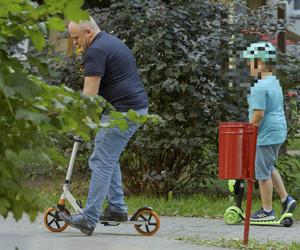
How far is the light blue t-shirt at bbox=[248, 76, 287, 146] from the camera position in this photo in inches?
310

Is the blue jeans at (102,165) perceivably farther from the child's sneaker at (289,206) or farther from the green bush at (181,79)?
the green bush at (181,79)

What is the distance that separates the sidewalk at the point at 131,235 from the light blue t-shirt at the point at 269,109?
2.76 feet

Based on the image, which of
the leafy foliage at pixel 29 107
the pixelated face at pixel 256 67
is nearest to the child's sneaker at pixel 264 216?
the pixelated face at pixel 256 67

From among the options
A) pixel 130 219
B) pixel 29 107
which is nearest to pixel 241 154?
pixel 130 219

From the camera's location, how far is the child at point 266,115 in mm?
7887

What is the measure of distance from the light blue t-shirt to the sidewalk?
84 cm

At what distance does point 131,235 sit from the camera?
741cm

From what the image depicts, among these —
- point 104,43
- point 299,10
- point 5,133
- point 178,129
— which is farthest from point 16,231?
point 299,10

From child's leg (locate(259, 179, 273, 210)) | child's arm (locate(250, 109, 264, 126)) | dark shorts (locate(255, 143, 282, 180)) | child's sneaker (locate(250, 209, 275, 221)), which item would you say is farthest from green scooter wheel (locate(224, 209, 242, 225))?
child's arm (locate(250, 109, 264, 126))

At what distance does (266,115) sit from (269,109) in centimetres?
6

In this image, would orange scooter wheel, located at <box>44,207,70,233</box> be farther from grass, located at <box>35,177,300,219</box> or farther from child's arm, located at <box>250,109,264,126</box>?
child's arm, located at <box>250,109,264,126</box>

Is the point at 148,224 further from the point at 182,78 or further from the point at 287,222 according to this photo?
the point at 182,78

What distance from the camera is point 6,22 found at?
8.14ft

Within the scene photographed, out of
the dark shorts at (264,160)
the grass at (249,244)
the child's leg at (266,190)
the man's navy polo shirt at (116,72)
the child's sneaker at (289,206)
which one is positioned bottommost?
the grass at (249,244)
